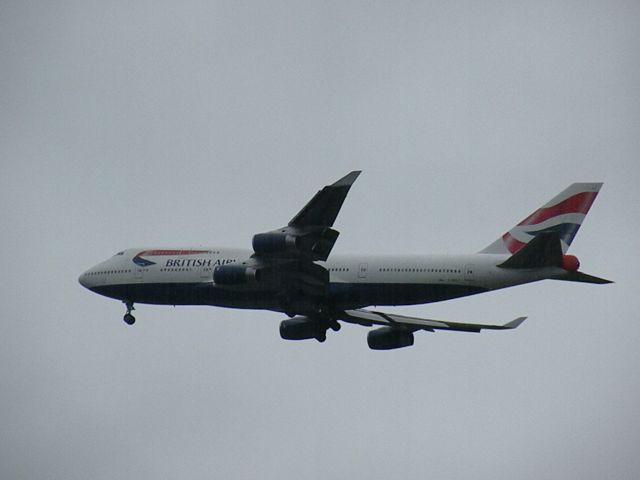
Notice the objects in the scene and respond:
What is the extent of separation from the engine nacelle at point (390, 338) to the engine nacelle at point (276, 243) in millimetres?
12759

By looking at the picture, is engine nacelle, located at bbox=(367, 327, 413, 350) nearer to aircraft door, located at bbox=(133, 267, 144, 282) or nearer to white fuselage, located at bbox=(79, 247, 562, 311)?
white fuselage, located at bbox=(79, 247, 562, 311)

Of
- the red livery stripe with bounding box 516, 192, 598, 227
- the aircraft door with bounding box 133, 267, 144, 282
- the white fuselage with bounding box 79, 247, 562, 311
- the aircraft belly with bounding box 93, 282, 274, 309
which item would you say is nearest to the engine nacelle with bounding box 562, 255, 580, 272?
the white fuselage with bounding box 79, 247, 562, 311

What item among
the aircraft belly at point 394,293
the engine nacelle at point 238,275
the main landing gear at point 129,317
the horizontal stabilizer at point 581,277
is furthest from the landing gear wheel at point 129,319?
the horizontal stabilizer at point 581,277

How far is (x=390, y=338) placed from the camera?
53.5m

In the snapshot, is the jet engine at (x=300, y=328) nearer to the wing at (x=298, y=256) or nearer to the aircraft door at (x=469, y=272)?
the wing at (x=298, y=256)

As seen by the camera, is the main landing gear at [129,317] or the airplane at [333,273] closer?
the airplane at [333,273]

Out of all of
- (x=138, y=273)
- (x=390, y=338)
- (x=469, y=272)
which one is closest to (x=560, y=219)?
(x=469, y=272)

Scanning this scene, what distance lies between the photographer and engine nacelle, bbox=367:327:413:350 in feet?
175

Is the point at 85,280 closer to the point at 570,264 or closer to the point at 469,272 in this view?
the point at 469,272

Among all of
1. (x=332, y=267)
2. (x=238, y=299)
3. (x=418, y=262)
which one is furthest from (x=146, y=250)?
(x=418, y=262)

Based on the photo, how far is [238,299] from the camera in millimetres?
48719

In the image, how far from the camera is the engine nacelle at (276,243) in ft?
139

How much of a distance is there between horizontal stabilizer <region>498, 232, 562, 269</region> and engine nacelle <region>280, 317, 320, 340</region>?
1137cm

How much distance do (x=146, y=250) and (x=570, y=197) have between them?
73.0ft
